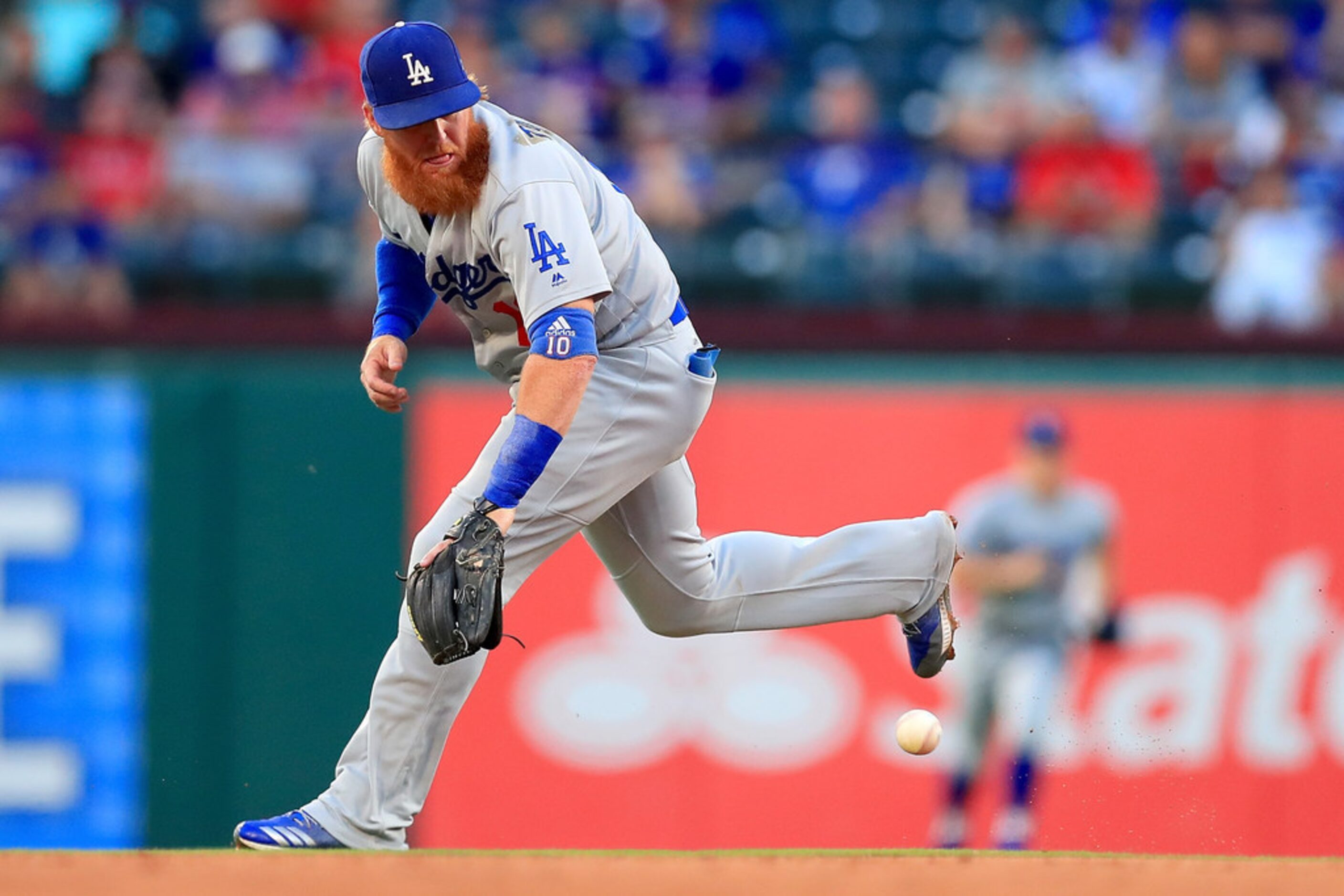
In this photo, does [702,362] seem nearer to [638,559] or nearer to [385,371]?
[638,559]

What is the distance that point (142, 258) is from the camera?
8070 millimetres

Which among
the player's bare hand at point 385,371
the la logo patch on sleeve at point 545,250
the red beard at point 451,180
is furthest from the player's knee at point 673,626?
the red beard at point 451,180

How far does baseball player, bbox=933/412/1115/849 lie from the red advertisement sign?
87 millimetres

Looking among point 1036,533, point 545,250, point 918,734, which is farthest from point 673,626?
point 1036,533

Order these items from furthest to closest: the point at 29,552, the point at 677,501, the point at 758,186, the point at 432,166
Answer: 1. the point at 758,186
2. the point at 29,552
3. the point at 677,501
4. the point at 432,166

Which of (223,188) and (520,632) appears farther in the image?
(223,188)

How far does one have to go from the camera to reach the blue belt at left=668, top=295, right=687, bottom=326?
13.7ft

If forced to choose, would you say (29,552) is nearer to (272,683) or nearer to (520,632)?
(272,683)

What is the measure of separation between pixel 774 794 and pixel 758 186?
305 cm

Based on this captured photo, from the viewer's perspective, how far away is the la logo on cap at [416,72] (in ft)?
11.9

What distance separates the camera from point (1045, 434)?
7.11 meters

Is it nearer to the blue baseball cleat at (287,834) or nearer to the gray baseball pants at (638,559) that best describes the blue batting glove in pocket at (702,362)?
the gray baseball pants at (638,559)

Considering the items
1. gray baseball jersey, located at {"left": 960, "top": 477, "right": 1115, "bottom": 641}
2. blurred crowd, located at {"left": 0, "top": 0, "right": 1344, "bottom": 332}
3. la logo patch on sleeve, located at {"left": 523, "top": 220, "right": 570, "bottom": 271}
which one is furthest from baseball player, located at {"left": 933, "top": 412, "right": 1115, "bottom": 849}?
la logo patch on sleeve, located at {"left": 523, "top": 220, "right": 570, "bottom": 271}

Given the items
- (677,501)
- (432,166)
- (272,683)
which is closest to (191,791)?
(272,683)
